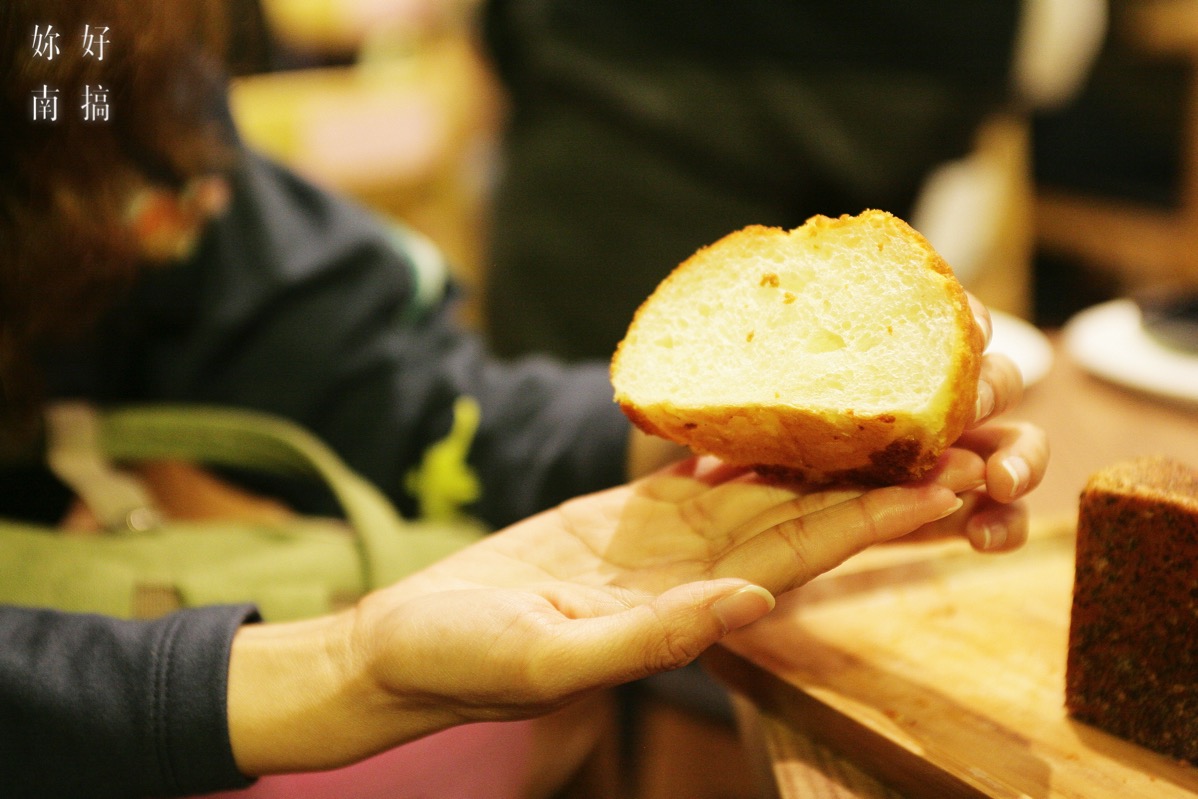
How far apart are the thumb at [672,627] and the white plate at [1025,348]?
0.76m

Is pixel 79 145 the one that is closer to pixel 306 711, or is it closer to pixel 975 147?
pixel 306 711

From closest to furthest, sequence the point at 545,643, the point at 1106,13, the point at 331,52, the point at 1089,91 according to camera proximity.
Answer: the point at 545,643 → the point at 1106,13 → the point at 1089,91 → the point at 331,52

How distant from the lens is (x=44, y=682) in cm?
71

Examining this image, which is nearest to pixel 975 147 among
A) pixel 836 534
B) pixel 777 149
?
pixel 777 149

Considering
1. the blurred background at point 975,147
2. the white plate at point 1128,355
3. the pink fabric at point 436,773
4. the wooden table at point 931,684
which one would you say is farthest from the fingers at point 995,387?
the blurred background at point 975,147

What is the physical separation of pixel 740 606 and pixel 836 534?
0.33ft

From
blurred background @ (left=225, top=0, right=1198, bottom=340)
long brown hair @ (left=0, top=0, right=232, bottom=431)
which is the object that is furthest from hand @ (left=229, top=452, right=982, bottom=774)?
blurred background @ (left=225, top=0, right=1198, bottom=340)

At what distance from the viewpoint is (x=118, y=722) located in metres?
0.71

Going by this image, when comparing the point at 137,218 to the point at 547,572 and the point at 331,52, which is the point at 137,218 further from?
the point at 331,52

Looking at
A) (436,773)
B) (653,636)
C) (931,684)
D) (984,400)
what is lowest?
(436,773)

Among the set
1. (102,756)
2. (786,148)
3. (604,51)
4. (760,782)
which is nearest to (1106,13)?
(786,148)

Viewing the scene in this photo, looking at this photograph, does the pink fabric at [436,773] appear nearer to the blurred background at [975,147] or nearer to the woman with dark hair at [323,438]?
the woman with dark hair at [323,438]

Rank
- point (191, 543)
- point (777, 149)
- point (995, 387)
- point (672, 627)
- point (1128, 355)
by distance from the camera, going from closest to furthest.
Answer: point (672, 627), point (995, 387), point (191, 543), point (1128, 355), point (777, 149)

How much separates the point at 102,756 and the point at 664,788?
69cm
